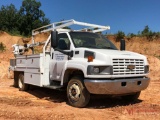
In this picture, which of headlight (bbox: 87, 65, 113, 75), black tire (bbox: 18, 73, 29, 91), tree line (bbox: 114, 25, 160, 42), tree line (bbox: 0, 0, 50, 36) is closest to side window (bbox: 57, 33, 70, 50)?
headlight (bbox: 87, 65, 113, 75)

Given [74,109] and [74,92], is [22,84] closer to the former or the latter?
[74,92]

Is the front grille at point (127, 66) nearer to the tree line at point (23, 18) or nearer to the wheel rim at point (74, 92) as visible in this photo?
the wheel rim at point (74, 92)

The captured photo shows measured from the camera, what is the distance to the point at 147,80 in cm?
799

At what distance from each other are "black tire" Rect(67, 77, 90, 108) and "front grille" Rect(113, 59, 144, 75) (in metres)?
1.02

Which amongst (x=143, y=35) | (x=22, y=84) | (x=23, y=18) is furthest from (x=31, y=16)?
(x=22, y=84)

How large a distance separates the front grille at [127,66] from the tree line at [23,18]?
1600 inches

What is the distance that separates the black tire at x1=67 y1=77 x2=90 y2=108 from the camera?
738 cm

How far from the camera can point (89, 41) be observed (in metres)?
8.50

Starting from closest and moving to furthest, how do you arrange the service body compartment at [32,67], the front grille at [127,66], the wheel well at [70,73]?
the front grille at [127,66]
the wheel well at [70,73]
the service body compartment at [32,67]

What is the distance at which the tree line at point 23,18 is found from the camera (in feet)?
166

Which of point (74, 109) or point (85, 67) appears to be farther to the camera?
point (74, 109)

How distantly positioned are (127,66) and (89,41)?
1699mm

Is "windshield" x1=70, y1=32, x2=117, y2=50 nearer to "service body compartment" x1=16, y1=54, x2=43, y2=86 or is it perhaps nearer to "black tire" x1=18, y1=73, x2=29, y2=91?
"service body compartment" x1=16, y1=54, x2=43, y2=86

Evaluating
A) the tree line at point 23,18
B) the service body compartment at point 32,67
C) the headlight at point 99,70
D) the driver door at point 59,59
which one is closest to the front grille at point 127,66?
the headlight at point 99,70
